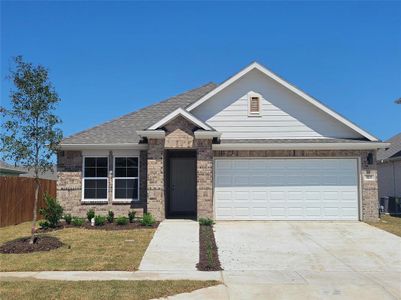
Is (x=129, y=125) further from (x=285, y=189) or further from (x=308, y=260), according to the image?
(x=308, y=260)

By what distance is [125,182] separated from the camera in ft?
59.7

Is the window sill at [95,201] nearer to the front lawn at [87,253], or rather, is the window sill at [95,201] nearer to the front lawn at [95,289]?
the front lawn at [87,253]

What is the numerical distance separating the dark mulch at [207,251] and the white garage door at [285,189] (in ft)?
7.34

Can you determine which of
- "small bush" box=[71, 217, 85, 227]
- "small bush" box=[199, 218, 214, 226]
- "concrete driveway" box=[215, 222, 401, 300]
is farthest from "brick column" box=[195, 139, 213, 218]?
"small bush" box=[71, 217, 85, 227]

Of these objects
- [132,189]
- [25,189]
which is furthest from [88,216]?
[25,189]

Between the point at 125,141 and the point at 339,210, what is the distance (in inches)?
361

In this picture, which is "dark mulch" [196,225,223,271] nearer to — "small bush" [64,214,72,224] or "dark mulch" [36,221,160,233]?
"dark mulch" [36,221,160,233]

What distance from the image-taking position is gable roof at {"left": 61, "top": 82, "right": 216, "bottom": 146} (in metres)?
18.2

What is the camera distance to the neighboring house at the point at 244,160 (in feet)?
56.1

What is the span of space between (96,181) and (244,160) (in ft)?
20.4

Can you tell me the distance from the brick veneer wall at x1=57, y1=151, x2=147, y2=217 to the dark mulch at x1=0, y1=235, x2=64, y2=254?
464 centimetres

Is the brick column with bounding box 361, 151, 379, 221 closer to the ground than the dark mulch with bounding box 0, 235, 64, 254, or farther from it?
farther from it

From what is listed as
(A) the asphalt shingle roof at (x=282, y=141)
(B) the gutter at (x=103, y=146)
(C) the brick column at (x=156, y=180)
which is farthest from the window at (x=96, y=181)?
(A) the asphalt shingle roof at (x=282, y=141)

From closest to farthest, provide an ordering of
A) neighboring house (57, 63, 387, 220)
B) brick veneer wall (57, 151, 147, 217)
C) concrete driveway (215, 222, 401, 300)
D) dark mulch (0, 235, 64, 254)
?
1. concrete driveway (215, 222, 401, 300)
2. dark mulch (0, 235, 64, 254)
3. neighboring house (57, 63, 387, 220)
4. brick veneer wall (57, 151, 147, 217)
